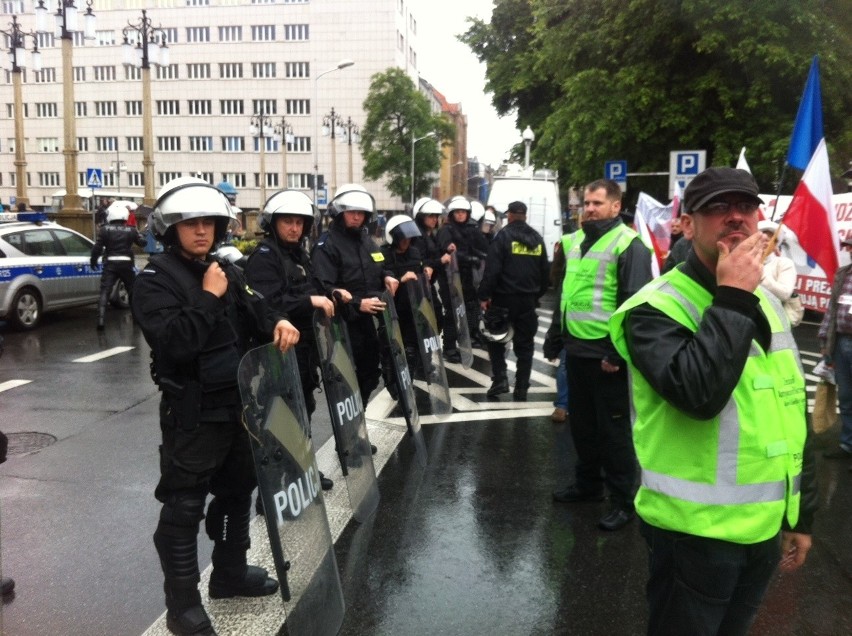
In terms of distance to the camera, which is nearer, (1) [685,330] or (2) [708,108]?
(1) [685,330]

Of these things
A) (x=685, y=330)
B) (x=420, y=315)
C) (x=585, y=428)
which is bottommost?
(x=585, y=428)

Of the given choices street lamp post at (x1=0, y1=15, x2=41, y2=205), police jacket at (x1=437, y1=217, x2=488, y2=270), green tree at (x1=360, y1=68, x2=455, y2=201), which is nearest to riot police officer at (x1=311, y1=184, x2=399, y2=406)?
police jacket at (x1=437, y1=217, x2=488, y2=270)

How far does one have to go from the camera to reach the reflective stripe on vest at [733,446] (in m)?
2.08

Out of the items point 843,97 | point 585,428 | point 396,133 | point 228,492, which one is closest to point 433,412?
point 585,428

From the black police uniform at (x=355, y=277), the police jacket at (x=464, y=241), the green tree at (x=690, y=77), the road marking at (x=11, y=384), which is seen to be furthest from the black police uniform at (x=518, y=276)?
the green tree at (x=690, y=77)

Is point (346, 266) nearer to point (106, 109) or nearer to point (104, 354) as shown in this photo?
point (104, 354)

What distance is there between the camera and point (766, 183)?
19.4 metres

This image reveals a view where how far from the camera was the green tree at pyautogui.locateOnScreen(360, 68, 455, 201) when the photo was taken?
58.7m

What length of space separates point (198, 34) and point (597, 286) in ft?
265

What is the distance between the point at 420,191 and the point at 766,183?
146 ft

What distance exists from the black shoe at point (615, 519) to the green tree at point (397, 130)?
5491 cm

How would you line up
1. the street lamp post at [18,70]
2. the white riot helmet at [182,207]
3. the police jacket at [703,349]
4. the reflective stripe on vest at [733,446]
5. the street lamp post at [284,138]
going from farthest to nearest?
1. the street lamp post at [284,138]
2. the street lamp post at [18,70]
3. the white riot helmet at [182,207]
4. the reflective stripe on vest at [733,446]
5. the police jacket at [703,349]

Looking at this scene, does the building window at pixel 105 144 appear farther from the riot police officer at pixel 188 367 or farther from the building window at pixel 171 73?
the riot police officer at pixel 188 367

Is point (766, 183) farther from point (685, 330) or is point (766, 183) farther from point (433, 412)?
point (685, 330)
